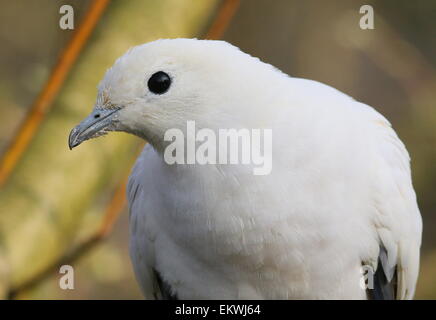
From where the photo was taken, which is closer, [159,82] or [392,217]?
[159,82]

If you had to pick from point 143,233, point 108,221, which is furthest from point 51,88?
point 143,233

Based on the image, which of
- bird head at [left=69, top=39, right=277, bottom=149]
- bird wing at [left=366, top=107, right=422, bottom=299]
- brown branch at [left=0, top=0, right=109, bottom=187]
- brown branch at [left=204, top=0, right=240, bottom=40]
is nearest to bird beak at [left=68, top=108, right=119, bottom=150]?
bird head at [left=69, top=39, right=277, bottom=149]

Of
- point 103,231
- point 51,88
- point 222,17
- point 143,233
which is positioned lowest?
point 103,231

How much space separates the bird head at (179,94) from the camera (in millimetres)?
2719

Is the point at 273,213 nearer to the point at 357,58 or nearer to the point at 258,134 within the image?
the point at 258,134

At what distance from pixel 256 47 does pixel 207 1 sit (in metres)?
3.15

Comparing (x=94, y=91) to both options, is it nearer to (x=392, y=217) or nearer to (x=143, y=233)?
(x=143, y=233)

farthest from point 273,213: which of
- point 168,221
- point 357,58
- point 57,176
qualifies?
point 357,58

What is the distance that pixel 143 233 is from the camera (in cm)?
343

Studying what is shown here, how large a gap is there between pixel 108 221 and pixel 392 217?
113cm

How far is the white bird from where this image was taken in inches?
109

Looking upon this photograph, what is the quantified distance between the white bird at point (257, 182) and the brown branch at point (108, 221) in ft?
0.40

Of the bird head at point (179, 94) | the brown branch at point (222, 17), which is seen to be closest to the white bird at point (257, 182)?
the bird head at point (179, 94)

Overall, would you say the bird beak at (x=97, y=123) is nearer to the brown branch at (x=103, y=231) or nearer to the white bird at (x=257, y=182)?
the white bird at (x=257, y=182)
